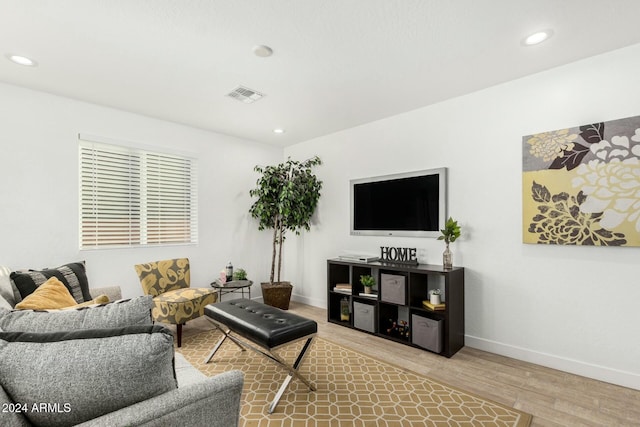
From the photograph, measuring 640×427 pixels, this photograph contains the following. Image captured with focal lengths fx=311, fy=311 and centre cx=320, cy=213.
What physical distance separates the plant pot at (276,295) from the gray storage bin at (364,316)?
117cm

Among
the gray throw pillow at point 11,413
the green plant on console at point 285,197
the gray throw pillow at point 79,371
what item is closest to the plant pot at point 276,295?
the green plant on console at point 285,197

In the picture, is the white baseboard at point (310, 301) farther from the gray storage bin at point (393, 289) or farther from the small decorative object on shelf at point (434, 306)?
the small decorative object on shelf at point (434, 306)

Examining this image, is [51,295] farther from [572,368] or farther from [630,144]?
[630,144]

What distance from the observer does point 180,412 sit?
0.97 metres

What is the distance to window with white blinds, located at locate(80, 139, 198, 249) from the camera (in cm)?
338

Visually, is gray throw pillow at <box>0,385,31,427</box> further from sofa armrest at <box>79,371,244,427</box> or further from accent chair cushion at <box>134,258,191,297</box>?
accent chair cushion at <box>134,258,191,297</box>

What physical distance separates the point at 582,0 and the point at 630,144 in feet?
3.81

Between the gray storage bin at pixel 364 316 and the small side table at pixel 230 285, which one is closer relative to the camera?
the gray storage bin at pixel 364 316

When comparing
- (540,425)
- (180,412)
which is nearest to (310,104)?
(180,412)

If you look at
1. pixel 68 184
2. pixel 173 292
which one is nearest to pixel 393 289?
pixel 173 292

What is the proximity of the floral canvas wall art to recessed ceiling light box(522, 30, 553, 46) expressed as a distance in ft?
2.62

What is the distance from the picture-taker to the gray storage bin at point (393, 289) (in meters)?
3.21

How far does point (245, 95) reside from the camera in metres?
3.12

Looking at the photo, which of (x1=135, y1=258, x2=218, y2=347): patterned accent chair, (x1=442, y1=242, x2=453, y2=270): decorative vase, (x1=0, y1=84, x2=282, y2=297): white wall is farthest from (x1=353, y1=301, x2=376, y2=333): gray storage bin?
(x1=0, y1=84, x2=282, y2=297): white wall
